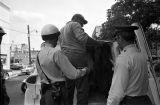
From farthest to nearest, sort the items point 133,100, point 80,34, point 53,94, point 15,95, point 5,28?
point 5,28 < point 15,95 < point 80,34 < point 53,94 < point 133,100

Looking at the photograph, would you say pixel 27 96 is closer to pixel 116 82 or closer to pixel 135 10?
pixel 116 82

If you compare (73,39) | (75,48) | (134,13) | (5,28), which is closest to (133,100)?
(75,48)

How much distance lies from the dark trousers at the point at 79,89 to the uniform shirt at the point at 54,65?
0.59 m

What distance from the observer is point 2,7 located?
1887 inches

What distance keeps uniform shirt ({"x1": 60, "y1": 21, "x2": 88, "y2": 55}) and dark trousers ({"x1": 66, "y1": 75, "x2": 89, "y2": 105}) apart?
45 centimetres

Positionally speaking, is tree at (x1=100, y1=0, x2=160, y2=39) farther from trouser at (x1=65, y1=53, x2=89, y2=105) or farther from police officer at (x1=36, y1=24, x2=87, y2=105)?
police officer at (x1=36, y1=24, x2=87, y2=105)

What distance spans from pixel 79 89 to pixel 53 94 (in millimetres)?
801

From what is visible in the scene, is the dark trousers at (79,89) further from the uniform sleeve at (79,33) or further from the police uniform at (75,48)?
the uniform sleeve at (79,33)

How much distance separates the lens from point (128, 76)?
2.89 meters

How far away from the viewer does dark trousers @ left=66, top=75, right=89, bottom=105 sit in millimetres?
4184

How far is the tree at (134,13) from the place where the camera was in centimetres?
2259

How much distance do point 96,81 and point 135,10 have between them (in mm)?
19391

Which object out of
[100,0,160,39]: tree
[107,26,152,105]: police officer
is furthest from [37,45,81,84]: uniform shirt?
[100,0,160,39]: tree

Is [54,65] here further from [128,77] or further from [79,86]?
[128,77]
